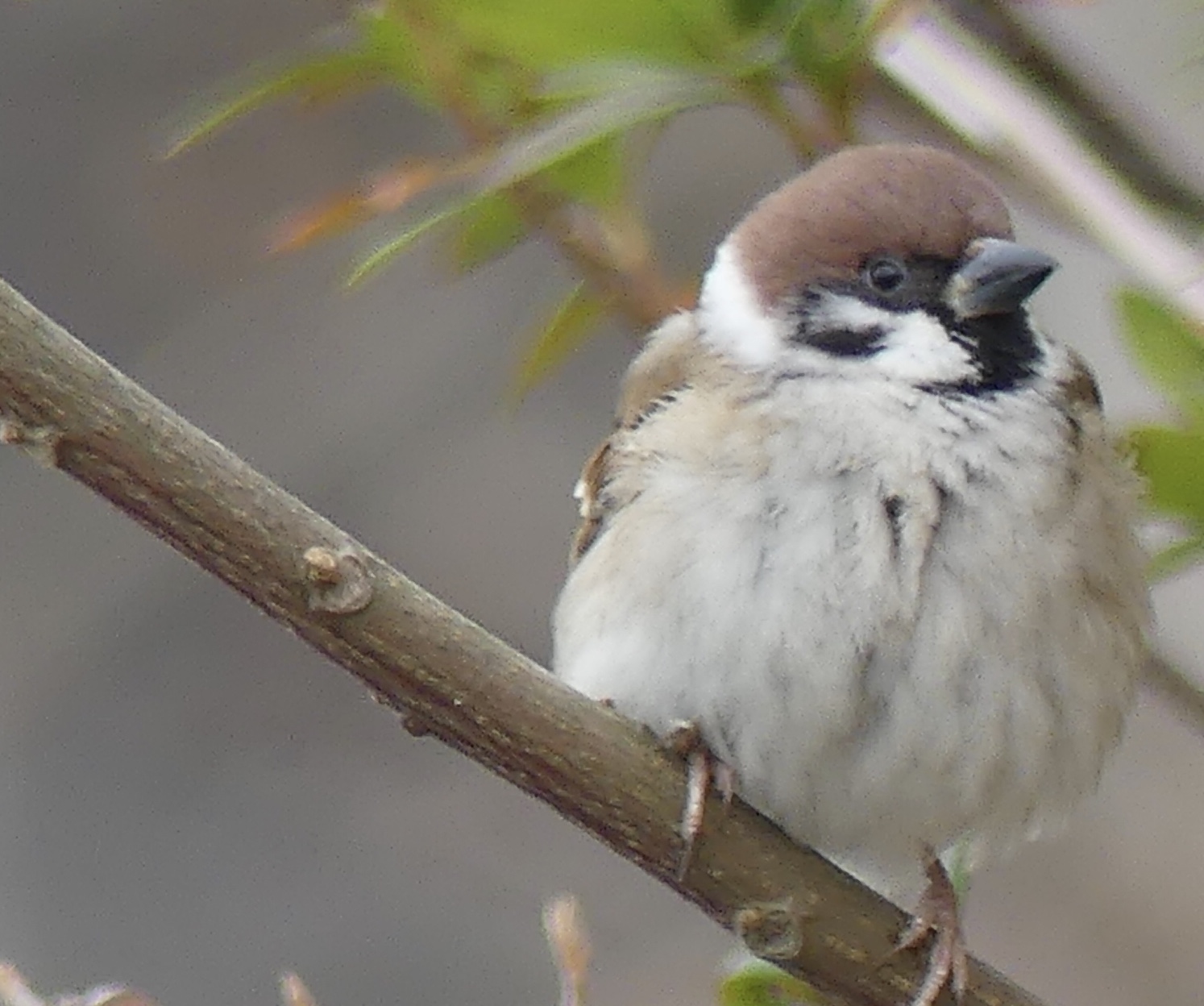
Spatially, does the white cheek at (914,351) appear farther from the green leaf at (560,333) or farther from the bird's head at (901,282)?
the green leaf at (560,333)

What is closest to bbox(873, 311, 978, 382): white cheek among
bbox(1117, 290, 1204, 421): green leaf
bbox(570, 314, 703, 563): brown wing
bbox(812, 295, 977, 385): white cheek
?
→ bbox(812, 295, 977, 385): white cheek

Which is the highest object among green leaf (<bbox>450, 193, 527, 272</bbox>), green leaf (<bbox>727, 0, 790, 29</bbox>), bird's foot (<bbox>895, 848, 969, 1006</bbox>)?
green leaf (<bbox>727, 0, 790, 29</bbox>)

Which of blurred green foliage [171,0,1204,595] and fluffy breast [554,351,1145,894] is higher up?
blurred green foliage [171,0,1204,595]

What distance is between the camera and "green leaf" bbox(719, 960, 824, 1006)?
1485 millimetres

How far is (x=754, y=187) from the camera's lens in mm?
4188

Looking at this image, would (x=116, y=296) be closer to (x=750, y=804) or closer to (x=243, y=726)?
(x=243, y=726)

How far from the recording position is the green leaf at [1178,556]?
1.45 m

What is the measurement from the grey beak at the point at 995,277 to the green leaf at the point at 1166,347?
22 cm

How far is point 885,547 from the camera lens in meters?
1.56

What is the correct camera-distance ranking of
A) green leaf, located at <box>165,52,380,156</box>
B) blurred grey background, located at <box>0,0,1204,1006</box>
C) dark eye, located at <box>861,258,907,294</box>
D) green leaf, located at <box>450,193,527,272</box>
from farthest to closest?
blurred grey background, located at <box>0,0,1204,1006</box> < dark eye, located at <box>861,258,907,294</box> < green leaf, located at <box>450,193,527,272</box> < green leaf, located at <box>165,52,380,156</box>

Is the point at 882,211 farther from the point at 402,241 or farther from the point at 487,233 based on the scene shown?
the point at 402,241

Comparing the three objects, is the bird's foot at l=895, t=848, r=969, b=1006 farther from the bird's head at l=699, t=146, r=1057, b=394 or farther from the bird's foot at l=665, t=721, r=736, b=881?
the bird's head at l=699, t=146, r=1057, b=394

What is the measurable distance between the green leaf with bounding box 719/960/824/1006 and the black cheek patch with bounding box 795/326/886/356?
1.47ft

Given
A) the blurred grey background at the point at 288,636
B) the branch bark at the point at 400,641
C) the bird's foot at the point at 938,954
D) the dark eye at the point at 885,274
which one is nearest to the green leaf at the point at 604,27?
the dark eye at the point at 885,274
